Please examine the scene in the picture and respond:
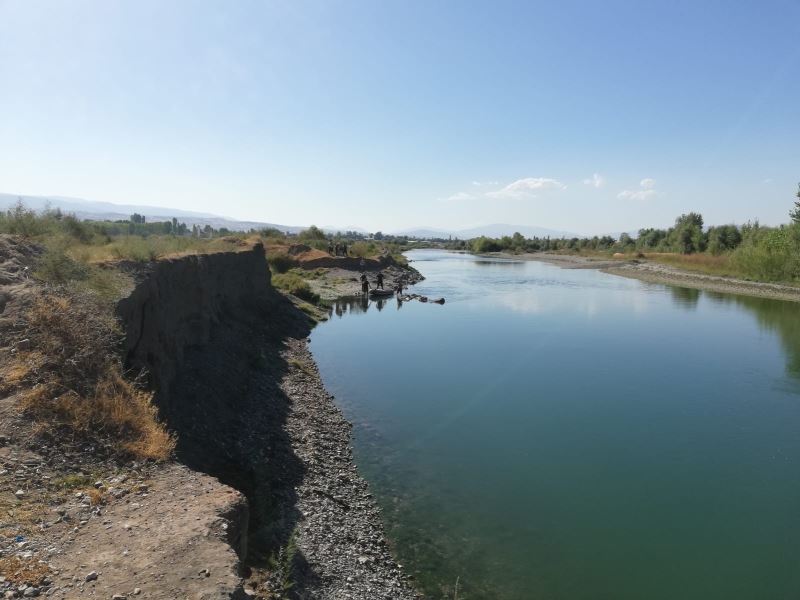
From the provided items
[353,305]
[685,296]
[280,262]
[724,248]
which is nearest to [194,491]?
[353,305]

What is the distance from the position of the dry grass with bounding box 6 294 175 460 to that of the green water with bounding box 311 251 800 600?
605cm

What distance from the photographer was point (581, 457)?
16.0 m

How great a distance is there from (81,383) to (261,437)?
19.5 ft

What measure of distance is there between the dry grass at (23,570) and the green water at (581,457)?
657cm

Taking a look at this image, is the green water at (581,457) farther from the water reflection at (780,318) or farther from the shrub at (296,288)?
the shrub at (296,288)

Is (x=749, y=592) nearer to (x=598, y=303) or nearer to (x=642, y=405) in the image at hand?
(x=642, y=405)

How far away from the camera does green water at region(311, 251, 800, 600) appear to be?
34.9ft

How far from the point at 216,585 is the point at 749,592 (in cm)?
1061

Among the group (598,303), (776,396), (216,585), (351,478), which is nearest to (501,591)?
(351,478)

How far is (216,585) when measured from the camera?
18.9ft

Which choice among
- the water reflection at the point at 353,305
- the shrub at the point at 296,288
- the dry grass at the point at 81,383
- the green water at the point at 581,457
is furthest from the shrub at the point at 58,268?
the shrub at the point at 296,288

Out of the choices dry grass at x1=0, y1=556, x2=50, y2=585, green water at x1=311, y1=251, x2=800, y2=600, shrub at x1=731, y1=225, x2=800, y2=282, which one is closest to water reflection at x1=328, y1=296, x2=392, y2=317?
green water at x1=311, y1=251, x2=800, y2=600

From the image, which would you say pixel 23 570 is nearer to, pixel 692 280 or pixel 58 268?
pixel 58 268

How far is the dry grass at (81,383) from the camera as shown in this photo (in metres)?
8.65
